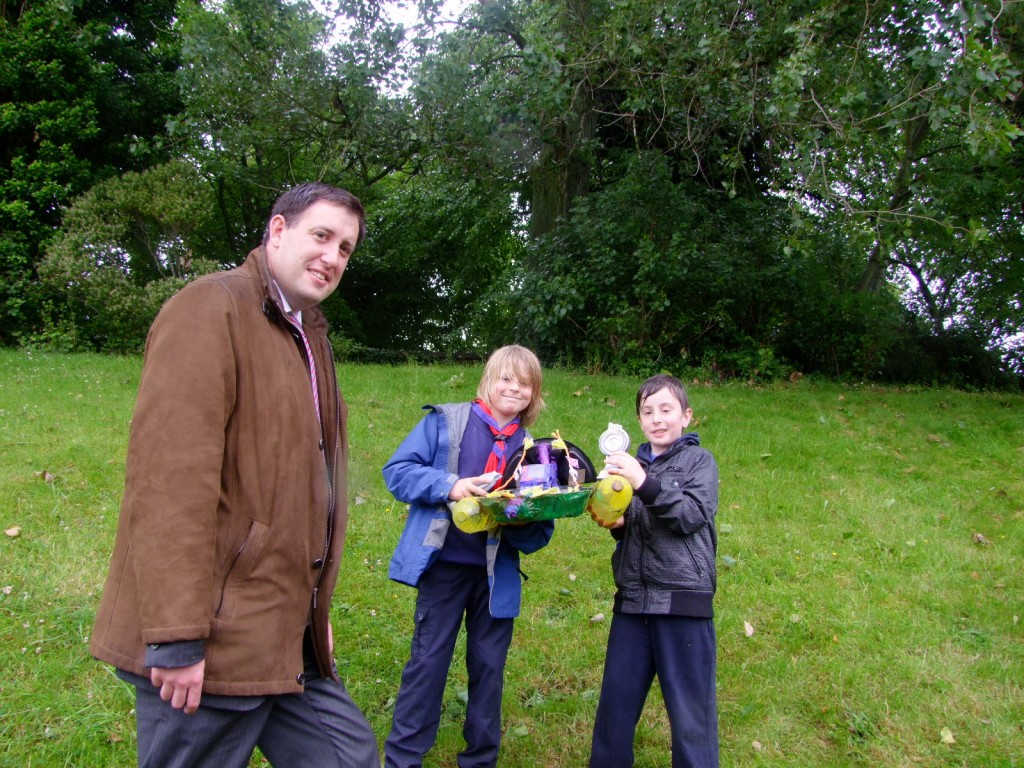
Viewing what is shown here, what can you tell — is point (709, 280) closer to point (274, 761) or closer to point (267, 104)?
point (267, 104)

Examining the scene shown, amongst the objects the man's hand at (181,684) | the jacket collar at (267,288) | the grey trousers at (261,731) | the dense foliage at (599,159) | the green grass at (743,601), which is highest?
the dense foliage at (599,159)

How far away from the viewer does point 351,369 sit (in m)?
10.6

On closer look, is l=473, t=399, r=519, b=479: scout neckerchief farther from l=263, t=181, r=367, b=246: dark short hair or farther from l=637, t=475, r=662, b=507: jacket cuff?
l=263, t=181, r=367, b=246: dark short hair

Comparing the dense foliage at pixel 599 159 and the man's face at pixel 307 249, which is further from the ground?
the dense foliage at pixel 599 159

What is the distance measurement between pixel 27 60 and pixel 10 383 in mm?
8216

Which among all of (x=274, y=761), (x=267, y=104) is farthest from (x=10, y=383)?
(x=274, y=761)

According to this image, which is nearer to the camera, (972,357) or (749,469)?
(749,469)

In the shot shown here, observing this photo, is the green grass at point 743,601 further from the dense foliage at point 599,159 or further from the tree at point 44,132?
the tree at point 44,132

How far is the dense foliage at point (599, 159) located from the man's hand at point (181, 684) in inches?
246

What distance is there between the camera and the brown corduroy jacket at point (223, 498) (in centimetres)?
168

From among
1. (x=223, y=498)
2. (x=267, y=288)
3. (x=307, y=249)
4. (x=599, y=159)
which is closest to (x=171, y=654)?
(x=223, y=498)

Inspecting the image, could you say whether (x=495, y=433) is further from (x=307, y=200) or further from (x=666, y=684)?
(x=307, y=200)

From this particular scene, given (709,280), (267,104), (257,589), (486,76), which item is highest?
(486,76)

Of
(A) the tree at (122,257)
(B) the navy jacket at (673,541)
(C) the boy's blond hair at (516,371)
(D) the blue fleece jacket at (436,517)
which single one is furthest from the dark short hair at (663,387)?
(A) the tree at (122,257)
